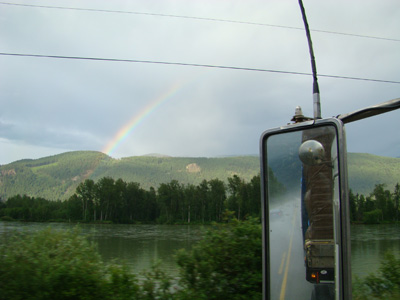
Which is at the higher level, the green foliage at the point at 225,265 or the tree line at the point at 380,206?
the tree line at the point at 380,206

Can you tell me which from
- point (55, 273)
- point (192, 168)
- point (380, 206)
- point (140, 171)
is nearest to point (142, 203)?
point (55, 273)

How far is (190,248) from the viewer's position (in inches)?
175

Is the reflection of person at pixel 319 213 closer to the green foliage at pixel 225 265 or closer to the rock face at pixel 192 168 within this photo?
the green foliage at pixel 225 265

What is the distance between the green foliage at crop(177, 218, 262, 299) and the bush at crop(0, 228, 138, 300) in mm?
800

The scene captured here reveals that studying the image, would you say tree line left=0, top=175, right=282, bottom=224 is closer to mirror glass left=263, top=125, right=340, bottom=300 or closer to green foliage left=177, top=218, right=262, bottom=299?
green foliage left=177, top=218, right=262, bottom=299

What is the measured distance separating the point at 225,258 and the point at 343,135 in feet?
10.2

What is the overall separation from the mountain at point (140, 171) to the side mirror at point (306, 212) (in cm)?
24

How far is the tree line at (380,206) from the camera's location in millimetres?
2274

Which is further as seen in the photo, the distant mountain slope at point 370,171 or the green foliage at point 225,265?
the green foliage at point 225,265

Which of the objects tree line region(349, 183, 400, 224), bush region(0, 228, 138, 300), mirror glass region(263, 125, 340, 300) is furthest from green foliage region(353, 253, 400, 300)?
bush region(0, 228, 138, 300)

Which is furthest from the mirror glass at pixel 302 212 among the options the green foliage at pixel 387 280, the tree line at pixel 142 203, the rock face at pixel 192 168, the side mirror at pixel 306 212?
the rock face at pixel 192 168

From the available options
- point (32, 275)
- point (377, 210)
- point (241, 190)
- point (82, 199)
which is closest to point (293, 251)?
point (377, 210)

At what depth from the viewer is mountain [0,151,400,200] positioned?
7.19 ft

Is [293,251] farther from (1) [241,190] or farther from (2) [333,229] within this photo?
(1) [241,190]
